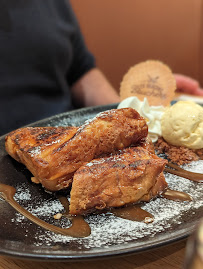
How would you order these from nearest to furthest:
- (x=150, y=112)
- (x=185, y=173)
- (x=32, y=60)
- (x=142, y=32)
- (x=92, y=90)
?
1. (x=185, y=173)
2. (x=150, y=112)
3. (x=32, y=60)
4. (x=92, y=90)
5. (x=142, y=32)

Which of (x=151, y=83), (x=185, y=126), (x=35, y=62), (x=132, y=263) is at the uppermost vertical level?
(x=35, y=62)

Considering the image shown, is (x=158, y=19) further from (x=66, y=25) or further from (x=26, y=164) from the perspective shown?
(x=26, y=164)

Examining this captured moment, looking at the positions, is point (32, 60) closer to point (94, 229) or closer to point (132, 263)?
point (94, 229)

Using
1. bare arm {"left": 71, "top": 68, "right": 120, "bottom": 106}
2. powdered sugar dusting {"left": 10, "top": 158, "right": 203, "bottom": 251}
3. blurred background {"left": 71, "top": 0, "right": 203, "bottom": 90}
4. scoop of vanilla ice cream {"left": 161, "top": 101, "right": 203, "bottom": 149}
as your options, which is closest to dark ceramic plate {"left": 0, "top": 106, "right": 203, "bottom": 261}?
powdered sugar dusting {"left": 10, "top": 158, "right": 203, "bottom": 251}

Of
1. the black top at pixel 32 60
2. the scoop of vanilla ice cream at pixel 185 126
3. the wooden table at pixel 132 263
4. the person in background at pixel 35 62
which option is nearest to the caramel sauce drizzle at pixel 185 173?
the scoop of vanilla ice cream at pixel 185 126

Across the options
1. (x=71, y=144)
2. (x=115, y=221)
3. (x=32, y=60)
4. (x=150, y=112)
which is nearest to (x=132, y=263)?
(x=115, y=221)

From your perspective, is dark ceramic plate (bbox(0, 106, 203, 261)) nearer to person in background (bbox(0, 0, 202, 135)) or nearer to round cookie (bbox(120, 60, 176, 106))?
round cookie (bbox(120, 60, 176, 106))

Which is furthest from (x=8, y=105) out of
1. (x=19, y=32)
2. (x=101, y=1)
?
(x=101, y=1)
